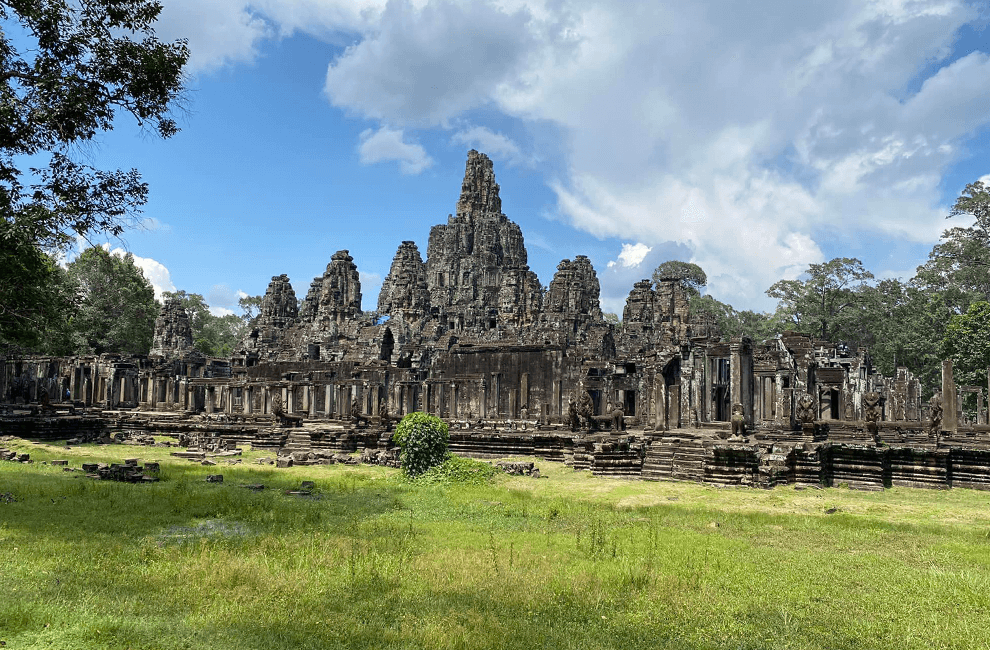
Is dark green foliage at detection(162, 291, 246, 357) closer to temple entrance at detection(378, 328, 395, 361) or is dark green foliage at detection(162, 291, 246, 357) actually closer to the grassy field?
temple entrance at detection(378, 328, 395, 361)

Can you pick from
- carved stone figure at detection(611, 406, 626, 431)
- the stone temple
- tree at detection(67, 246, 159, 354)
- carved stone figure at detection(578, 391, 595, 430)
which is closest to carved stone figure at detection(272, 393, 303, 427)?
the stone temple

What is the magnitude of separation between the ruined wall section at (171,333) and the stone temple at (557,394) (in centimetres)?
12

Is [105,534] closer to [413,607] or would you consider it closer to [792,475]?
[413,607]

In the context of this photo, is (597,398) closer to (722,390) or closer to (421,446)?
(722,390)

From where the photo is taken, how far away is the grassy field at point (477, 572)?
5.93 metres

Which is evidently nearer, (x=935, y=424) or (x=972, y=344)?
(x=935, y=424)

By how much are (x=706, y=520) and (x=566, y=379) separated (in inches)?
734

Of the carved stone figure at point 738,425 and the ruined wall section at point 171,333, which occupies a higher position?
the ruined wall section at point 171,333

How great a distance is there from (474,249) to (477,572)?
73214 millimetres

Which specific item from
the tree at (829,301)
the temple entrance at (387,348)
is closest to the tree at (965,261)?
the tree at (829,301)

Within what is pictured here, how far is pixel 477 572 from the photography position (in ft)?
25.7

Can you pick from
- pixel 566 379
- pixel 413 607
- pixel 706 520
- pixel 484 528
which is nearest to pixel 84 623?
pixel 413 607

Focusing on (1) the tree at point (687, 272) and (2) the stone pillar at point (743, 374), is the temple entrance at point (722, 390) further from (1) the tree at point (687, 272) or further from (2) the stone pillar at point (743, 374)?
(1) the tree at point (687, 272)

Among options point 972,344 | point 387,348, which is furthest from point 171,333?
point 972,344
